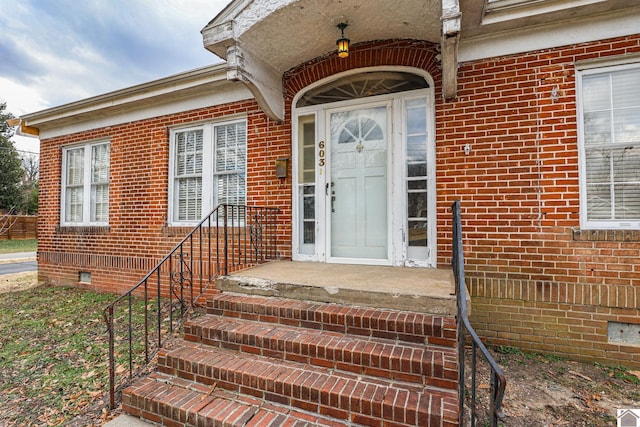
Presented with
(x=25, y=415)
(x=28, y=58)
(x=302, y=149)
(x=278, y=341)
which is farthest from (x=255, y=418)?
(x=28, y=58)

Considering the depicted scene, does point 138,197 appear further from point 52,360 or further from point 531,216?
point 531,216

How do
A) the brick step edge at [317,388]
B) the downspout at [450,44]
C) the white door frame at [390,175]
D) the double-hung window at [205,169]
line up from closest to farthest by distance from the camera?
the brick step edge at [317,388] < the downspout at [450,44] < the white door frame at [390,175] < the double-hung window at [205,169]

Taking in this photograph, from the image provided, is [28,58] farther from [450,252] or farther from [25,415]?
[450,252]

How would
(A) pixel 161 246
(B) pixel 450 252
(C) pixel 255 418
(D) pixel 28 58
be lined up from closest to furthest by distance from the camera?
(C) pixel 255 418
(B) pixel 450 252
(A) pixel 161 246
(D) pixel 28 58

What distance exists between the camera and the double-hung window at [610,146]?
3.12 metres

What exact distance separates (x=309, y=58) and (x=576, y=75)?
9.99 feet

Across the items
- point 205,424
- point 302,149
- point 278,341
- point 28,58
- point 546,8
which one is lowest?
point 205,424

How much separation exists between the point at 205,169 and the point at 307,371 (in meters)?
3.82

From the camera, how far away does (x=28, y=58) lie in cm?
2267

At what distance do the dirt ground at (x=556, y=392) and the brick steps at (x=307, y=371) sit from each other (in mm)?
489

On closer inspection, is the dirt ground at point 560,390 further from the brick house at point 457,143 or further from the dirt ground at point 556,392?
the brick house at point 457,143

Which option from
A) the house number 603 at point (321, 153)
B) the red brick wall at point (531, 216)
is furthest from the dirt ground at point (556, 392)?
the house number 603 at point (321, 153)

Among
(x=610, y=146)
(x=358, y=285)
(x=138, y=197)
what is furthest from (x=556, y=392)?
(x=138, y=197)

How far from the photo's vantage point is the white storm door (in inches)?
160
